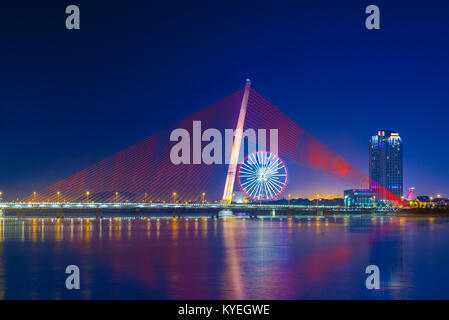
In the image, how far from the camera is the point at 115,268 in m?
21.7

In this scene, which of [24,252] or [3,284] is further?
[24,252]

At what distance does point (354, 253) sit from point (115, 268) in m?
12.0
